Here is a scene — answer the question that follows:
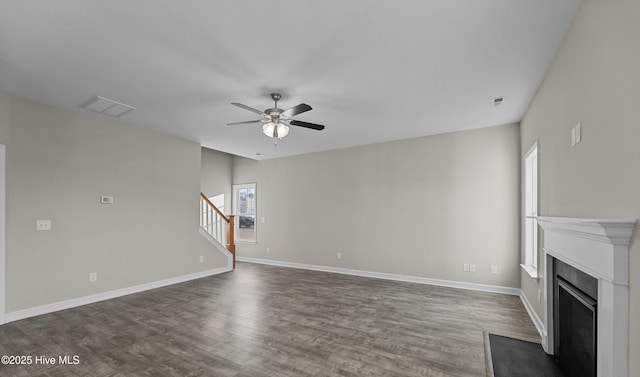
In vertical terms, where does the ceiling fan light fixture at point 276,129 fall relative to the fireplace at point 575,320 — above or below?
above

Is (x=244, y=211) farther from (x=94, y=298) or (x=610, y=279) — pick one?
(x=610, y=279)

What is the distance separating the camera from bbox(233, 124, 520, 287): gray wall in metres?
4.96

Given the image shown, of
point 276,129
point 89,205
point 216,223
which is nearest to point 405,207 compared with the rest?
point 276,129

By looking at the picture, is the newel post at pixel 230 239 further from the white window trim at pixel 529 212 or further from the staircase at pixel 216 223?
the white window trim at pixel 529 212

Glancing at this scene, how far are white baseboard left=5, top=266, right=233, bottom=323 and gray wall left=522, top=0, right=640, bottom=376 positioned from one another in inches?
223

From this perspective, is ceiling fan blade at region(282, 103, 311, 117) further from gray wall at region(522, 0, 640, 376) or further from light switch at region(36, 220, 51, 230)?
→ light switch at region(36, 220, 51, 230)

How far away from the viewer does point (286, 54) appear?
8.87ft

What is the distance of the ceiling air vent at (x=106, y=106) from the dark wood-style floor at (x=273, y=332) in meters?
2.73

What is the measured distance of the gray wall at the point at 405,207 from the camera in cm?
496

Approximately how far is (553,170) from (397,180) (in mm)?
3149

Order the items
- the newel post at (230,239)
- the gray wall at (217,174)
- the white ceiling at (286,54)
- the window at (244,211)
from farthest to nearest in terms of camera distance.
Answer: the window at (244,211), the gray wall at (217,174), the newel post at (230,239), the white ceiling at (286,54)

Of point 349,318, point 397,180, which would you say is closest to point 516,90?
point 397,180

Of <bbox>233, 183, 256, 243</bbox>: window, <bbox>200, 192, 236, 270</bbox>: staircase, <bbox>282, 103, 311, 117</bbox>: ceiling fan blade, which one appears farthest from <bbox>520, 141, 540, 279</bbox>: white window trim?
<bbox>233, 183, 256, 243</bbox>: window

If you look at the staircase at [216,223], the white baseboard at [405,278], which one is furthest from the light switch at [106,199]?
the white baseboard at [405,278]
